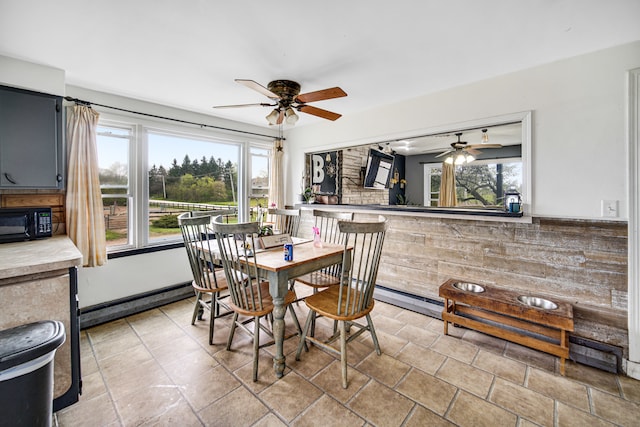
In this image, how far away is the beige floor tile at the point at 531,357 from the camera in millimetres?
2186

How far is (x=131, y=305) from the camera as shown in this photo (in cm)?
313

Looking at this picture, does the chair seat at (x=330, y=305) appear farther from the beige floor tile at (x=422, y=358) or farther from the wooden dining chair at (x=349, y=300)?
the beige floor tile at (x=422, y=358)

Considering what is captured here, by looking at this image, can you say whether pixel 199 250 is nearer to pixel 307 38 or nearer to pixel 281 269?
pixel 281 269

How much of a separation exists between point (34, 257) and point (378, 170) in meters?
3.94

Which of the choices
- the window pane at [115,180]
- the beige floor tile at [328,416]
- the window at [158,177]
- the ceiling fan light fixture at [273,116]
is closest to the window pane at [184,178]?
the window at [158,177]

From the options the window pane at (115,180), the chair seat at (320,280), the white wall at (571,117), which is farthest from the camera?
the window pane at (115,180)

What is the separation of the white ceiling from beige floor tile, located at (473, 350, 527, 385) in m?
2.44

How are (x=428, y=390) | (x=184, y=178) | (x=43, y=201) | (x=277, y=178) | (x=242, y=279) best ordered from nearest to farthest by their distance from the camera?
(x=428, y=390)
(x=242, y=279)
(x=43, y=201)
(x=184, y=178)
(x=277, y=178)

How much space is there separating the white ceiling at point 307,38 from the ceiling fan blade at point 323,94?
0.91 ft

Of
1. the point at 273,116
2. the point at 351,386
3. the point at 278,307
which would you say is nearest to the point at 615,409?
the point at 351,386

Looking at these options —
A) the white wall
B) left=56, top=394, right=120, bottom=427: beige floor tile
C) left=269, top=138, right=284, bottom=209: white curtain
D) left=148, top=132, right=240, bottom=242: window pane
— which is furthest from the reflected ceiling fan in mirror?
left=56, top=394, right=120, bottom=427: beige floor tile

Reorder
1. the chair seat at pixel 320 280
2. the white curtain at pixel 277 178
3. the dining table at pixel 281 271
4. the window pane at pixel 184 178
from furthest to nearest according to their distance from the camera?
the white curtain at pixel 277 178, the window pane at pixel 184 178, the chair seat at pixel 320 280, the dining table at pixel 281 271

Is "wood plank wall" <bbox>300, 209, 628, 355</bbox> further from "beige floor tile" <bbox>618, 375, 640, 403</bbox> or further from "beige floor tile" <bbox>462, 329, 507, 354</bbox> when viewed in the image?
"beige floor tile" <bbox>462, 329, 507, 354</bbox>

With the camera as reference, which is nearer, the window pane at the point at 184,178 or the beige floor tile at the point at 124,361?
the beige floor tile at the point at 124,361
